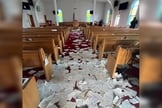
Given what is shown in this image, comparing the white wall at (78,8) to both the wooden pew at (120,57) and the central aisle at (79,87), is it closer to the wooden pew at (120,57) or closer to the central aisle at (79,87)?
the central aisle at (79,87)

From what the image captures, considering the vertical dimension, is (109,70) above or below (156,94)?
below

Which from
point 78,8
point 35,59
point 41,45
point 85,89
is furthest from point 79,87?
point 78,8

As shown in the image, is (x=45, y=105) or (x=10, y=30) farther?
(x=45, y=105)

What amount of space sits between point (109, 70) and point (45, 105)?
1.32m

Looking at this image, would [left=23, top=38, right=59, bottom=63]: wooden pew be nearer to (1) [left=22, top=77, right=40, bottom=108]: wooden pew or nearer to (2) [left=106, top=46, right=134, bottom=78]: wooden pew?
(2) [left=106, top=46, right=134, bottom=78]: wooden pew

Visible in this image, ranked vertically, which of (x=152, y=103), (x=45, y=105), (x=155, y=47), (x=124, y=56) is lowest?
(x=45, y=105)

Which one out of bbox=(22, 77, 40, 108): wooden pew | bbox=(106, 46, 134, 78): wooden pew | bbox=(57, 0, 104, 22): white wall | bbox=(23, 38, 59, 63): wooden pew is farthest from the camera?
bbox=(57, 0, 104, 22): white wall

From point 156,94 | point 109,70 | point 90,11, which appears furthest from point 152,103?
point 90,11

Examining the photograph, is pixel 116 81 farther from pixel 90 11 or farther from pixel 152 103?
pixel 90 11

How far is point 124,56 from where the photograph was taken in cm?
253

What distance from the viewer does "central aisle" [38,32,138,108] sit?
1.90 metres

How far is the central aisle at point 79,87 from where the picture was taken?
1.90 meters

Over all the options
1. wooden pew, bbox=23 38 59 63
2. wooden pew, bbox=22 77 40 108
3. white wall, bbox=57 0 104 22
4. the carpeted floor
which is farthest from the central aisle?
white wall, bbox=57 0 104 22

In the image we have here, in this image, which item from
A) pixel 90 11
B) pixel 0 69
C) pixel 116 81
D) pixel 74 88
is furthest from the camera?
pixel 90 11
